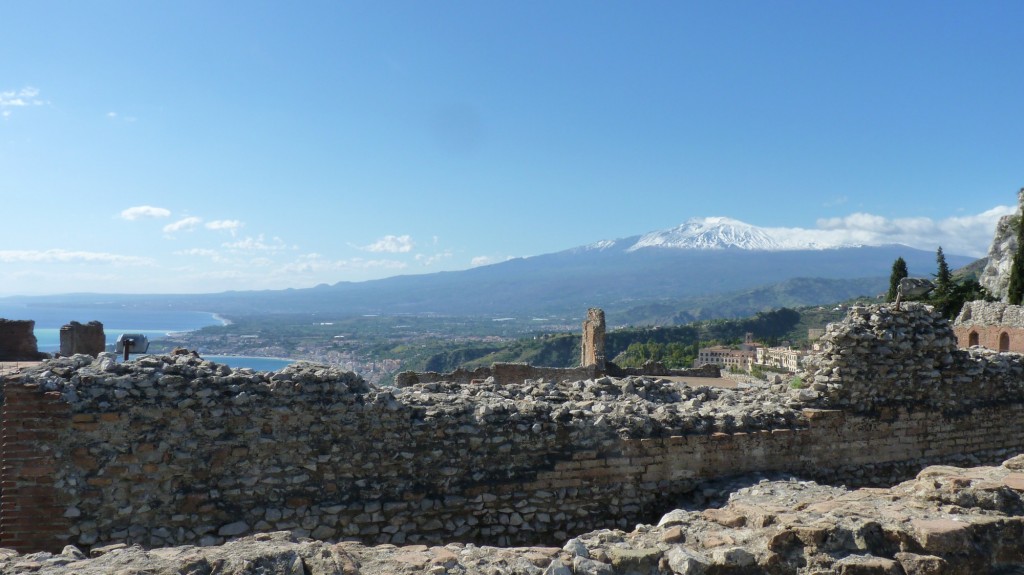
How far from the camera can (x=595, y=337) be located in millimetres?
21141

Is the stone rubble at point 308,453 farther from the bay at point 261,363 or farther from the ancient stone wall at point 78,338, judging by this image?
the ancient stone wall at point 78,338

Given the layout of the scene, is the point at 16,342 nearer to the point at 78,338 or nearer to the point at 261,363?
the point at 78,338

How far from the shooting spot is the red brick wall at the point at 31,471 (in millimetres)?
5648

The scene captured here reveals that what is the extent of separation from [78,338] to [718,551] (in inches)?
620

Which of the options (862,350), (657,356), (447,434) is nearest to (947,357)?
(862,350)

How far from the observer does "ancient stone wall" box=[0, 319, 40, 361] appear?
47.7ft

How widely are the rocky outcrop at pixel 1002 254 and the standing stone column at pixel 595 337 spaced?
4371 cm

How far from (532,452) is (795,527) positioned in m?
3.06

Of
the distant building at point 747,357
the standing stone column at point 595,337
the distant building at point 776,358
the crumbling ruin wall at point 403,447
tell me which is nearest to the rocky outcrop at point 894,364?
the crumbling ruin wall at point 403,447

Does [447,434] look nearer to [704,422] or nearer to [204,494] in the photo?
[204,494]

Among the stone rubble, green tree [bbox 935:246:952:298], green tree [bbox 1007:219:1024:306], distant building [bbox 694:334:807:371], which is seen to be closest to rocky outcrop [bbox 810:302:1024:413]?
the stone rubble

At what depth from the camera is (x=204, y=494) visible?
6.09 meters

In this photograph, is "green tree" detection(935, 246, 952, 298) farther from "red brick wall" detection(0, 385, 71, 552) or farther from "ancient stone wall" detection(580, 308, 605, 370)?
"red brick wall" detection(0, 385, 71, 552)

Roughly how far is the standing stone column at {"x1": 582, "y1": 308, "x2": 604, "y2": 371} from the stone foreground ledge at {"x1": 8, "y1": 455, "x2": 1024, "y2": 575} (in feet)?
51.8
